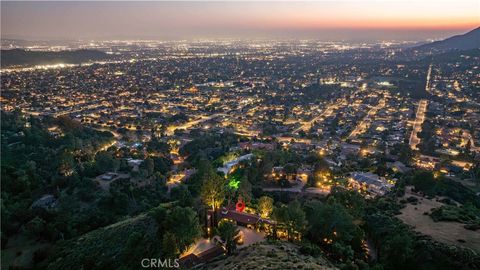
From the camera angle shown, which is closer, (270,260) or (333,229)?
(270,260)

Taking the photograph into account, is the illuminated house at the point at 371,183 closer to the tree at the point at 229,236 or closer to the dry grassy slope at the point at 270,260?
the dry grassy slope at the point at 270,260

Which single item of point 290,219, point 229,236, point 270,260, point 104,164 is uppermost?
point 270,260

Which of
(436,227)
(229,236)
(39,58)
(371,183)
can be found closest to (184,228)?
(229,236)

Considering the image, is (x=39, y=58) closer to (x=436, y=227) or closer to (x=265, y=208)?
(x=265, y=208)

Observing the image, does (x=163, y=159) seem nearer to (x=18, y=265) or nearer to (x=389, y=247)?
(x=18, y=265)

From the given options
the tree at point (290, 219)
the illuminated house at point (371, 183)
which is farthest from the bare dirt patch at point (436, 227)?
the tree at point (290, 219)

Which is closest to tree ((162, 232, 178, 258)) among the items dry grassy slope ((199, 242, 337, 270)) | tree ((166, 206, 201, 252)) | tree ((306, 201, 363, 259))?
tree ((166, 206, 201, 252))
